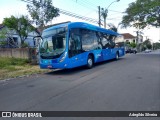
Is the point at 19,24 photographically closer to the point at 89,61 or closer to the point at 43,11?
the point at 43,11

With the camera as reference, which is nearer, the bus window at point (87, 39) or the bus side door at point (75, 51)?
the bus side door at point (75, 51)

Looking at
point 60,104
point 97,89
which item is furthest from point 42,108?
point 97,89

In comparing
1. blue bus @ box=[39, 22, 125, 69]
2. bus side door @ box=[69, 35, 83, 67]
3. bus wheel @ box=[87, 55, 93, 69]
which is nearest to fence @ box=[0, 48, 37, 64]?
blue bus @ box=[39, 22, 125, 69]

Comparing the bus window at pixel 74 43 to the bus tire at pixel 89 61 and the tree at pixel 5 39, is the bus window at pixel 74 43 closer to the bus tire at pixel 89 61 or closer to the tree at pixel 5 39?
the bus tire at pixel 89 61

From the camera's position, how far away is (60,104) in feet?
18.6

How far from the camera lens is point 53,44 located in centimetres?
1216

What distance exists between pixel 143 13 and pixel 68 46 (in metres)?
24.5

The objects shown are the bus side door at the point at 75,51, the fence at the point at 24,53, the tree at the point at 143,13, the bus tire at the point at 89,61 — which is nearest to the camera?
the bus side door at the point at 75,51

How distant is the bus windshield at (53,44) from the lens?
38.8 feet

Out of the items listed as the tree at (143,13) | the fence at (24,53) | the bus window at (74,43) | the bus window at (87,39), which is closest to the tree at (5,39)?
the fence at (24,53)

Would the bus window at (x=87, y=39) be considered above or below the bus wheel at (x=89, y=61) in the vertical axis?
above

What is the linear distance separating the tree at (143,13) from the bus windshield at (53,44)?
21625 millimetres

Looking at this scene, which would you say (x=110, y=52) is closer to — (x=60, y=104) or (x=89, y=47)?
(x=89, y=47)

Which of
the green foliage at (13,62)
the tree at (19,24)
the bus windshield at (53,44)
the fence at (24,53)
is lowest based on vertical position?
the green foliage at (13,62)
